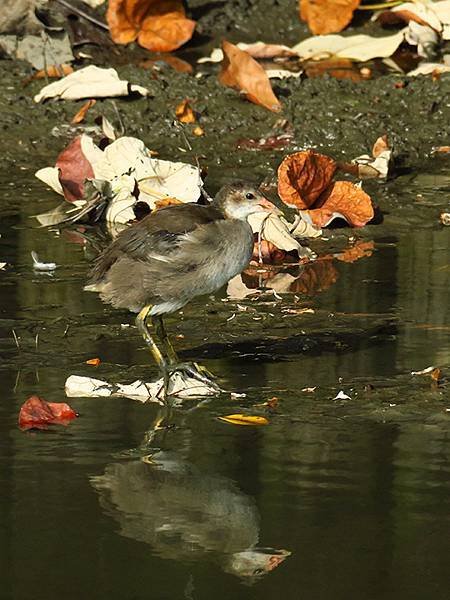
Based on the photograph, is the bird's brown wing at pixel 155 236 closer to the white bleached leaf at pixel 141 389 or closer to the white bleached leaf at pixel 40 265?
Answer: the white bleached leaf at pixel 141 389

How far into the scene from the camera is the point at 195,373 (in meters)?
5.83

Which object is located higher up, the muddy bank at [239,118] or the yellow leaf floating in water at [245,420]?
the muddy bank at [239,118]

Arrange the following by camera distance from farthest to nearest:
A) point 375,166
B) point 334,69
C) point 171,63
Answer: point 171,63 → point 334,69 → point 375,166

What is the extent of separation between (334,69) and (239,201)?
187 inches

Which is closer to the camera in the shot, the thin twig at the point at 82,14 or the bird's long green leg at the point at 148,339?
the bird's long green leg at the point at 148,339

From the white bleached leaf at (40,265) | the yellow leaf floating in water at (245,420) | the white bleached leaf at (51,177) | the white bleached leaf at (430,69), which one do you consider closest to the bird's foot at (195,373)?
the yellow leaf floating in water at (245,420)

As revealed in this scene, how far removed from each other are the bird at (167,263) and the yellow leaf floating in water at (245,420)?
27.6 inches

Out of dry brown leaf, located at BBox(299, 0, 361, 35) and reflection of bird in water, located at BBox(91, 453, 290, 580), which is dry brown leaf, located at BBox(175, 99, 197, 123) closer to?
dry brown leaf, located at BBox(299, 0, 361, 35)

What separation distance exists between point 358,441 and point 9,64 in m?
6.42

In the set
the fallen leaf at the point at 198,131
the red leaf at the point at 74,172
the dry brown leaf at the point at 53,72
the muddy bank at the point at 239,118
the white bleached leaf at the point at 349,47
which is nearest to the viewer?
the red leaf at the point at 74,172

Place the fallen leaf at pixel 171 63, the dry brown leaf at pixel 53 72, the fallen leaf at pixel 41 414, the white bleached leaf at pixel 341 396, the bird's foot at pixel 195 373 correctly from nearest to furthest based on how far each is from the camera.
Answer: the fallen leaf at pixel 41 414
the white bleached leaf at pixel 341 396
the bird's foot at pixel 195 373
the dry brown leaf at pixel 53 72
the fallen leaf at pixel 171 63

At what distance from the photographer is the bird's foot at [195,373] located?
19.0ft

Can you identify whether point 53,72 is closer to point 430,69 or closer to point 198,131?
point 198,131

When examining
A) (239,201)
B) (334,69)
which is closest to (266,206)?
(239,201)
